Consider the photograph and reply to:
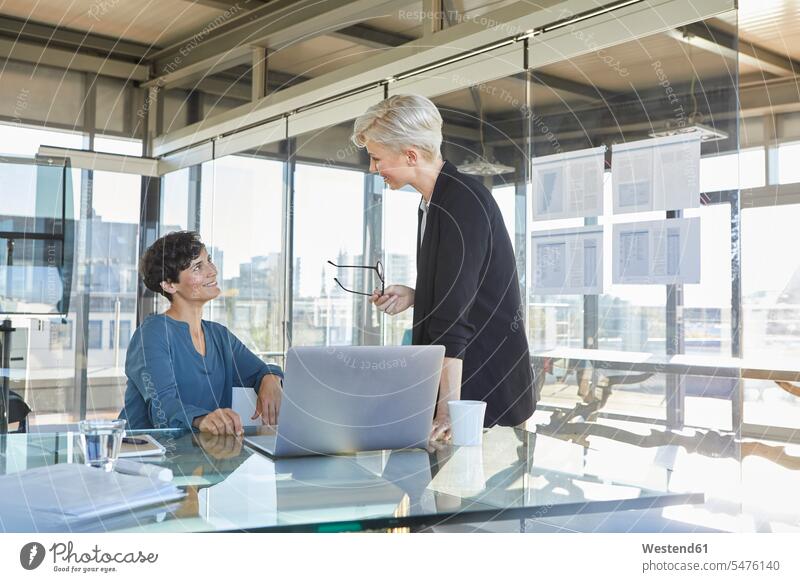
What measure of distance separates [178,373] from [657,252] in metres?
1.64

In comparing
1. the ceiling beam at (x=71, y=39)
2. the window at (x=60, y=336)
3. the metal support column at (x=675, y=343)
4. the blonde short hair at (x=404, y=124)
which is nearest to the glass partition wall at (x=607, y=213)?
the metal support column at (x=675, y=343)

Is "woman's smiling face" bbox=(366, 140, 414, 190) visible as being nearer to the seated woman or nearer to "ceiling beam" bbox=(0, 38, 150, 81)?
the seated woman

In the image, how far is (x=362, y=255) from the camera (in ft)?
13.7

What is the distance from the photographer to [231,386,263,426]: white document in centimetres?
202

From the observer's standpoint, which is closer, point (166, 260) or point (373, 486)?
point (373, 486)

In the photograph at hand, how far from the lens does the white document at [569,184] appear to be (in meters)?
2.88

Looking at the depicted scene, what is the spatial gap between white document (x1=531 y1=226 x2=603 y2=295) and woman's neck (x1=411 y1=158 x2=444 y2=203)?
1249 millimetres

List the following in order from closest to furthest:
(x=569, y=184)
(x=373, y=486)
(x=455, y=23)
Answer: (x=373, y=486) < (x=569, y=184) < (x=455, y=23)

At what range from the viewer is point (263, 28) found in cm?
427

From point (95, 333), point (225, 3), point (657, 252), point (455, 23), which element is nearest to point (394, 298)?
point (657, 252)

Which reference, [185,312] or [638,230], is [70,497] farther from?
[638,230]

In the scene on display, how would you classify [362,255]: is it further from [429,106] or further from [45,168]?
[429,106]

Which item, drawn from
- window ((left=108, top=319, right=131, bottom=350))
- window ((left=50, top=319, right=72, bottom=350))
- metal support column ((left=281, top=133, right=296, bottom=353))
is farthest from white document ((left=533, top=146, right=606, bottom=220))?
window ((left=50, top=319, right=72, bottom=350))
